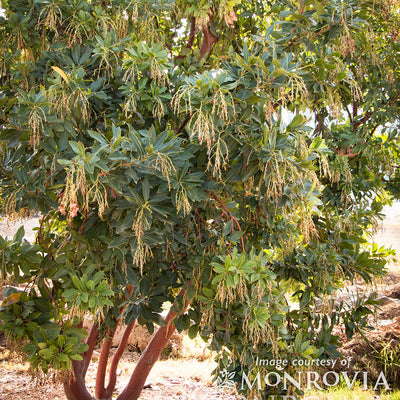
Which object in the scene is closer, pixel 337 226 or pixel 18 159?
pixel 18 159

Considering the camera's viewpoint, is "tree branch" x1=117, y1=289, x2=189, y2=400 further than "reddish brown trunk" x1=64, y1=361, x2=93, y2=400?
Yes

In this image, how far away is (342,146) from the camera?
2877 millimetres

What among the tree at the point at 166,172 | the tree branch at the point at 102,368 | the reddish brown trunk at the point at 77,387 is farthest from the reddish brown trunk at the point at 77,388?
the tree at the point at 166,172

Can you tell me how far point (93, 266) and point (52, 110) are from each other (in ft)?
2.37

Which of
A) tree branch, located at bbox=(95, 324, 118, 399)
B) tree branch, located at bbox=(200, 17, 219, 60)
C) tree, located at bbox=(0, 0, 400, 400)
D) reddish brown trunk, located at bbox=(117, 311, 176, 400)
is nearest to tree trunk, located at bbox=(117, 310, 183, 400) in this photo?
reddish brown trunk, located at bbox=(117, 311, 176, 400)

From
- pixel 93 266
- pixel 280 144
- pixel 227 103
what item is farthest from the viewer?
pixel 93 266

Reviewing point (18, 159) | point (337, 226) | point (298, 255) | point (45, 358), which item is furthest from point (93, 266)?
point (337, 226)

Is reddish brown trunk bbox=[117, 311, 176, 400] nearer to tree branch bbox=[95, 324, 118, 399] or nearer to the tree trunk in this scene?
the tree trunk

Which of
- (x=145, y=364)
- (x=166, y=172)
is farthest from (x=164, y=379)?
(x=166, y=172)

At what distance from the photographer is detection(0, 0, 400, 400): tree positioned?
5.42 feet

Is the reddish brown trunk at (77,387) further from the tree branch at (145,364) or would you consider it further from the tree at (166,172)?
the tree at (166,172)

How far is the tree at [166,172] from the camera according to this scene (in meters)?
1.65

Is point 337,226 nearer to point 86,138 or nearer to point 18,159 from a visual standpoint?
point 86,138

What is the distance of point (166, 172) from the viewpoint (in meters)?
1.46
